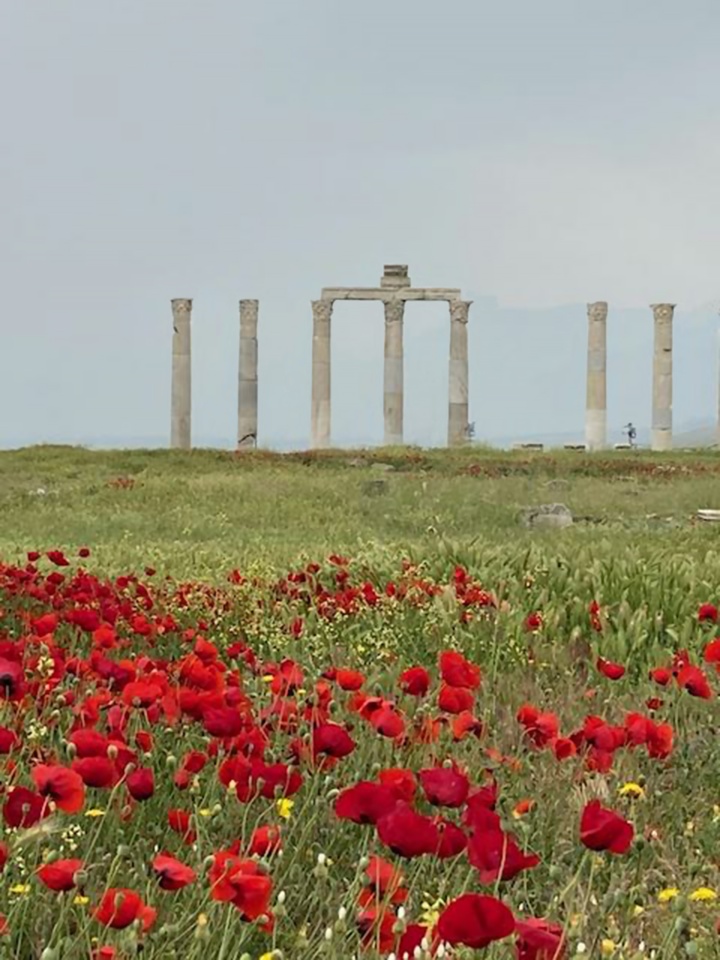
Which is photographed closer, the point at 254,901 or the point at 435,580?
the point at 254,901

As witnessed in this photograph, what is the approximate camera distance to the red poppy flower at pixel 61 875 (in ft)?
10.7

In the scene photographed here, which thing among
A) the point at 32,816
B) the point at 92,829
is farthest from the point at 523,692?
the point at 32,816

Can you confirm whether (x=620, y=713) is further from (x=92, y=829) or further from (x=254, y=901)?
(x=254, y=901)

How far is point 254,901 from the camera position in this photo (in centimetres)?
322

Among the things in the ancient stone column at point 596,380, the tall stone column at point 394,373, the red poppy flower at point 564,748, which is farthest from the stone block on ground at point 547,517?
the tall stone column at point 394,373

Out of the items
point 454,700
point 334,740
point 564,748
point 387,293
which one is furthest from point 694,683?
point 387,293

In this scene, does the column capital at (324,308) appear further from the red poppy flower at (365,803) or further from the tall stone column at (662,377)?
the red poppy flower at (365,803)

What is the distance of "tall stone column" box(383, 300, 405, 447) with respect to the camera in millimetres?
70812

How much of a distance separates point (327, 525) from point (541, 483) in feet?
51.7

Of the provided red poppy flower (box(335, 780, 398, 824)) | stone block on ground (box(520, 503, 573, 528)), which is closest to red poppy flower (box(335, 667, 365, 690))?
red poppy flower (box(335, 780, 398, 824))

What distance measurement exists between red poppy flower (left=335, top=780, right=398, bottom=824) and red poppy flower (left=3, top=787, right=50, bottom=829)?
3.02 feet

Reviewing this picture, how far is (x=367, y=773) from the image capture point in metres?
6.56

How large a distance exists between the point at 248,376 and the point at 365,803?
68550mm

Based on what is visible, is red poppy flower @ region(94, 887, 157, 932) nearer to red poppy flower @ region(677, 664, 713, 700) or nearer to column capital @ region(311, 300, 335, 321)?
red poppy flower @ region(677, 664, 713, 700)
